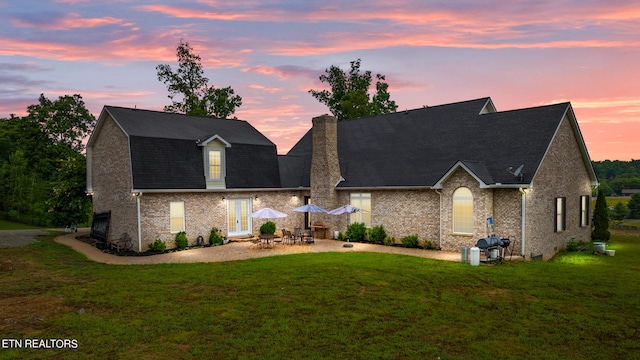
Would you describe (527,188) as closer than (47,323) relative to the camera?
No

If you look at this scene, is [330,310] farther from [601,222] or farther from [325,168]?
[601,222]

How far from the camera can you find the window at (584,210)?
79.4ft

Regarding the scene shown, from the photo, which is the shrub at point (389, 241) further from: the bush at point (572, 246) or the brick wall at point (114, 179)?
the brick wall at point (114, 179)

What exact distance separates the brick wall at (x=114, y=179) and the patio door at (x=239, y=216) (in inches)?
226

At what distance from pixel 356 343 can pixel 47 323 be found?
807cm

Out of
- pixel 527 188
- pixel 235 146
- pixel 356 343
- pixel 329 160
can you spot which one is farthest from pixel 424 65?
pixel 356 343

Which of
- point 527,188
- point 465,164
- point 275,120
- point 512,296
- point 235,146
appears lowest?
point 512,296

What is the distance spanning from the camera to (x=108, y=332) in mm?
→ 9516

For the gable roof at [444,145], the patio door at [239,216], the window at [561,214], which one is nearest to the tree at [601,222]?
the gable roof at [444,145]

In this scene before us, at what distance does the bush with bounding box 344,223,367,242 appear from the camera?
24.6 metres

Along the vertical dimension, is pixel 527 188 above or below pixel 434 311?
above

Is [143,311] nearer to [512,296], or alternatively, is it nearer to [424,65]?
[512,296]

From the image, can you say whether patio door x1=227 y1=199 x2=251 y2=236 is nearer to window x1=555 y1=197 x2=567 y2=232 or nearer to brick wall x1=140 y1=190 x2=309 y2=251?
brick wall x1=140 y1=190 x2=309 y2=251

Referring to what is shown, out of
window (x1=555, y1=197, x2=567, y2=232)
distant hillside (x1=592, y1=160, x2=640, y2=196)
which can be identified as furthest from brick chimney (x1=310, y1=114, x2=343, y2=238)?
distant hillside (x1=592, y1=160, x2=640, y2=196)
